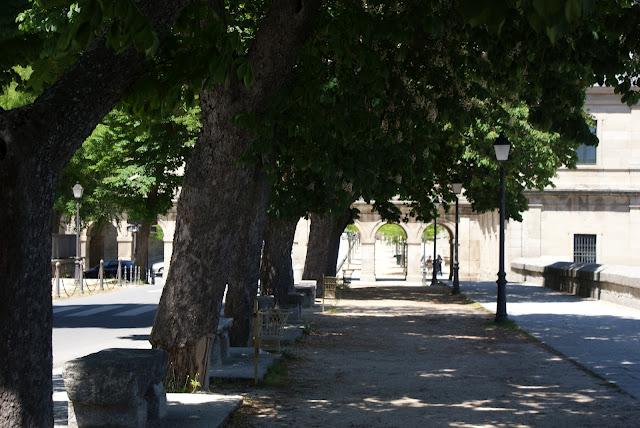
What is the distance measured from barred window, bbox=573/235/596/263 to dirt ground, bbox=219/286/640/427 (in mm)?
39384

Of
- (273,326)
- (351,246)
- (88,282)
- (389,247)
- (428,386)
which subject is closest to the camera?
(428,386)

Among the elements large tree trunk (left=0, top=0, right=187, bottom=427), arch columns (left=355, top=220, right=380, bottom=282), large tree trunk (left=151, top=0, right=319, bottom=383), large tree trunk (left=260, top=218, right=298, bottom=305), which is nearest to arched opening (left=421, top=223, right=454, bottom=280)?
arch columns (left=355, top=220, right=380, bottom=282)

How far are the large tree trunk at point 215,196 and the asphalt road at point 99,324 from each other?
3.58m

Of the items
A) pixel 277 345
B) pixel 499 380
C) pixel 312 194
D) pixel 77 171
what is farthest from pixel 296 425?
pixel 77 171

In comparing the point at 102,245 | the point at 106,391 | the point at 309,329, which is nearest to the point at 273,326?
the point at 309,329

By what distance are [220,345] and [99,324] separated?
1049 cm

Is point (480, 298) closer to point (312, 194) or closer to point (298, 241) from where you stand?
point (312, 194)

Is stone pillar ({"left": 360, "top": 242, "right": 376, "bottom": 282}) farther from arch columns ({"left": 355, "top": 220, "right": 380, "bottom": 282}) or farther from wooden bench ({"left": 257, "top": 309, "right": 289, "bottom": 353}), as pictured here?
wooden bench ({"left": 257, "top": 309, "right": 289, "bottom": 353})

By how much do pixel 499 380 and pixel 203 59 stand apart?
720 centimetres

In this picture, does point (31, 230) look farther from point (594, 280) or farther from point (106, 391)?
point (594, 280)

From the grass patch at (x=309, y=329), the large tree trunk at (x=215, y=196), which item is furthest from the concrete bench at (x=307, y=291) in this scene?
the large tree trunk at (x=215, y=196)

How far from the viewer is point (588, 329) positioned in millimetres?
22609

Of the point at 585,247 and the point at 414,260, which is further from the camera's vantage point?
the point at 414,260

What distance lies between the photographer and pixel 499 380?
14258mm
